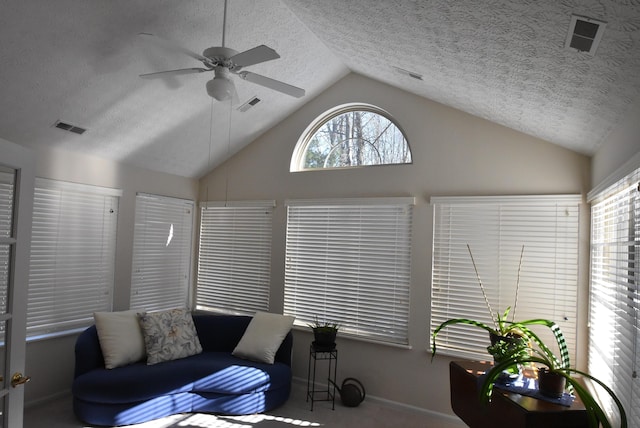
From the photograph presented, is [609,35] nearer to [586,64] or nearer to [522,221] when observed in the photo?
[586,64]

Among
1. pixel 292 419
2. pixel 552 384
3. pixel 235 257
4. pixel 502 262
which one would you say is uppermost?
pixel 502 262

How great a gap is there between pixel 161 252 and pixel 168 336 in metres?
1.18

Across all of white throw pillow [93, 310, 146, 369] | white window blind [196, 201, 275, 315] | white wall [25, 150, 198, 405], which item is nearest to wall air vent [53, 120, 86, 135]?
white wall [25, 150, 198, 405]

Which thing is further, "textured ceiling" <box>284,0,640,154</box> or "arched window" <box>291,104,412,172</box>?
"arched window" <box>291,104,412,172</box>

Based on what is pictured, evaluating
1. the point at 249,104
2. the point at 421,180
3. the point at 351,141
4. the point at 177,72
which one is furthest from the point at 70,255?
the point at 421,180

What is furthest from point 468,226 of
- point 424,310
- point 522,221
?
point 424,310

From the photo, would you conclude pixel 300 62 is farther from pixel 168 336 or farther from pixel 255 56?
pixel 168 336

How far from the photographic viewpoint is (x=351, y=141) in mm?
4305

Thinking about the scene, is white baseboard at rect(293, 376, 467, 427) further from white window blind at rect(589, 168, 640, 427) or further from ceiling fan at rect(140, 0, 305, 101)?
ceiling fan at rect(140, 0, 305, 101)

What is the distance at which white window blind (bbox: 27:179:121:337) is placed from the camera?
3.53 m

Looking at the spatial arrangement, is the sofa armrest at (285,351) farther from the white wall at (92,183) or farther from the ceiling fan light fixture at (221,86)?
the ceiling fan light fixture at (221,86)

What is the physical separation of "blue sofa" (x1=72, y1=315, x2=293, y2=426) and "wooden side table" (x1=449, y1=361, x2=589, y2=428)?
166 centimetres

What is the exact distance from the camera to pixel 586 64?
70.7 inches

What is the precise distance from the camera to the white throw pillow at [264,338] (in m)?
3.89
